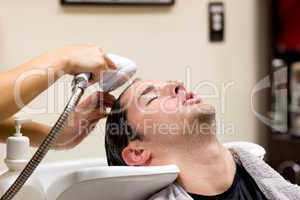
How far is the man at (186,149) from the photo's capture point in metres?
1.15

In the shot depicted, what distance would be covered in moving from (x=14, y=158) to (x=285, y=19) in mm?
1500

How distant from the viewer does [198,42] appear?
2029 millimetres

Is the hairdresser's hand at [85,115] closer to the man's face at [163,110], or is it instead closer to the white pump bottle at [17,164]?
the man's face at [163,110]

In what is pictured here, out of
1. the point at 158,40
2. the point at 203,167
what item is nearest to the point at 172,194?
the point at 203,167

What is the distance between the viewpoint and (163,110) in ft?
3.96

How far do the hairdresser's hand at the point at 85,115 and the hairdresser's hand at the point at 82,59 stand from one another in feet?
0.69

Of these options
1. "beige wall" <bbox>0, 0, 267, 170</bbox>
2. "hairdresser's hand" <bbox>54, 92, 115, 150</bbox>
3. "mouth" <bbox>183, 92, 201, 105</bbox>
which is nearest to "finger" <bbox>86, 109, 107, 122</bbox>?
"hairdresser's hand" <bbox>54, 92, 115, 150</bbox>

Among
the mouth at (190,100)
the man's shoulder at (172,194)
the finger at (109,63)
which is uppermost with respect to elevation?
the finger at (109,63)

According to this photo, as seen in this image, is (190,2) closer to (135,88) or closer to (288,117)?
(288,117)

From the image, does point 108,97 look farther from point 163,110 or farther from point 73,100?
point 73,100

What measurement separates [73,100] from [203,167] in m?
0.38

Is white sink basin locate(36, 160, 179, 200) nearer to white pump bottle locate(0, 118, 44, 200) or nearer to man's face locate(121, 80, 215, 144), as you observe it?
white pump bottle locate(0, 118, 44, 200)

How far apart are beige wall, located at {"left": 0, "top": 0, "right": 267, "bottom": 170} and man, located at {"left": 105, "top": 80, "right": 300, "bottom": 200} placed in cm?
62

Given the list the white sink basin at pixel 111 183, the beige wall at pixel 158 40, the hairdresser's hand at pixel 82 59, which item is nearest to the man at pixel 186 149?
the white sink basin at pixel 111 183
